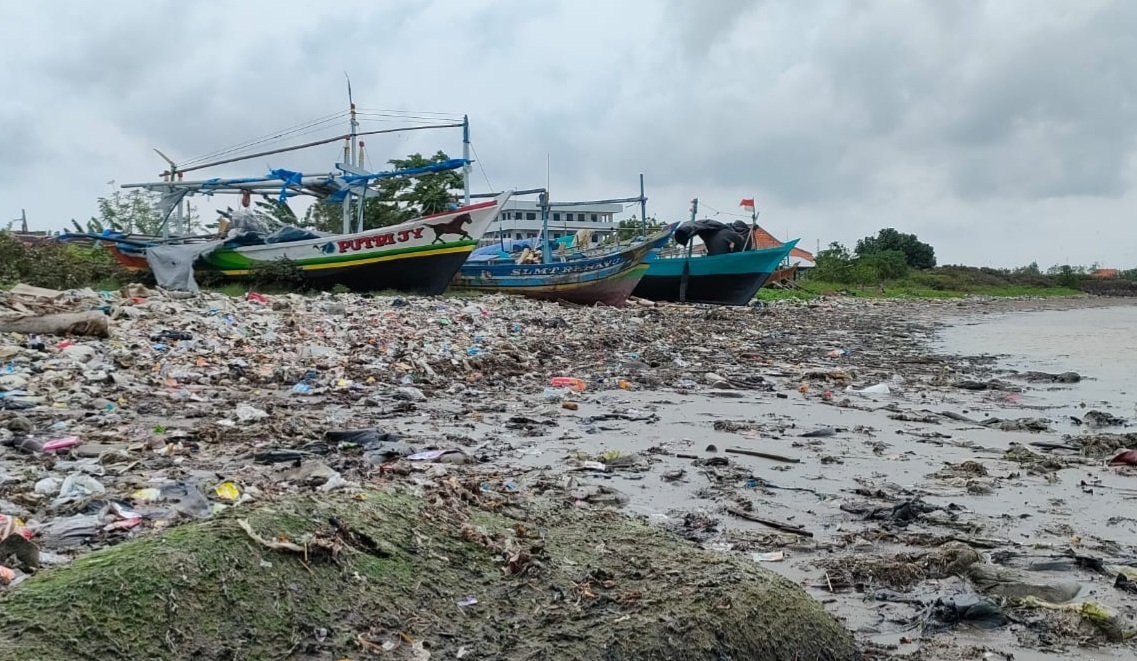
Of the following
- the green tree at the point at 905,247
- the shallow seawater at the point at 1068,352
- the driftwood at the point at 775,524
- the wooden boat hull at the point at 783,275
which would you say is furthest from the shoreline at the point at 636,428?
the green tree at the point at 905,247

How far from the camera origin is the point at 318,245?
49.5 ft

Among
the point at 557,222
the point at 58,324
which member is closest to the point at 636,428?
the point at 58,324

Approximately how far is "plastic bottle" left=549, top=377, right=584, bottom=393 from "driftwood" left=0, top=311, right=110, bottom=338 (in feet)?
13.5

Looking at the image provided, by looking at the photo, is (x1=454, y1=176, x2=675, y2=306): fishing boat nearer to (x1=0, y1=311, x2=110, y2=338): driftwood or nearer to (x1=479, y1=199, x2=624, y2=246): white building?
(x1=0, y1=311, x2=110, y2=338): driftwood

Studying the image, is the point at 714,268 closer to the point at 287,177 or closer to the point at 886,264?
the point at 287,177

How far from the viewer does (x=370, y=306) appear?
12.0m

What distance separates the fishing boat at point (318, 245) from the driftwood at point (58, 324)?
281 inches

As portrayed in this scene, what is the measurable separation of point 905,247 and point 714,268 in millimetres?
36317

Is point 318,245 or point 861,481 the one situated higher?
point 318,245

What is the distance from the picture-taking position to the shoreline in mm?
3082

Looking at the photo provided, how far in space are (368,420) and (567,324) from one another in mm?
7592

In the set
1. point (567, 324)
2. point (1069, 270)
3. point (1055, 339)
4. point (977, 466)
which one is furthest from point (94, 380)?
point (1069, 270)

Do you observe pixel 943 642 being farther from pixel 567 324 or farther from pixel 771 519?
pixel 567 324

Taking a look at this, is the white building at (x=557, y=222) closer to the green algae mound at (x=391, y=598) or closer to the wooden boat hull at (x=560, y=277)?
the wooden boat hull at (x=560, y=277)
